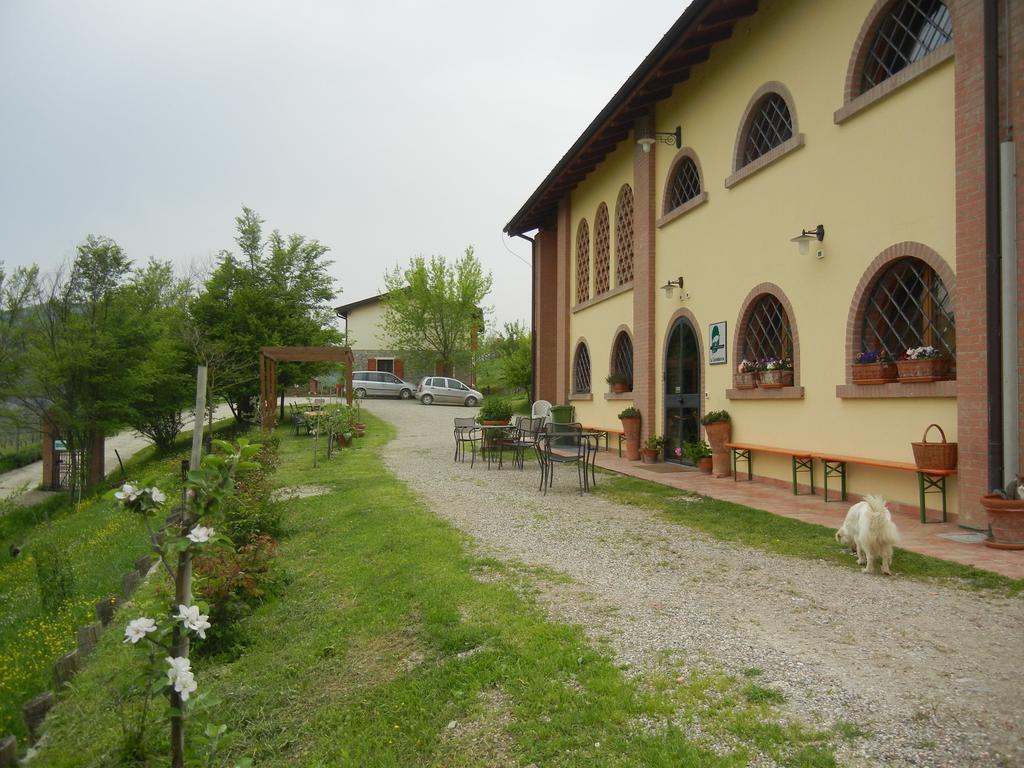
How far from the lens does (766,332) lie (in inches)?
353

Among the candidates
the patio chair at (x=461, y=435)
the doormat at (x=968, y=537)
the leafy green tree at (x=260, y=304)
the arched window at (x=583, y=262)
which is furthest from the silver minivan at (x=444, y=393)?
the doormat at (x=968, y=537)

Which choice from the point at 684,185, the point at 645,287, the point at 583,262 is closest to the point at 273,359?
the point at 583,262

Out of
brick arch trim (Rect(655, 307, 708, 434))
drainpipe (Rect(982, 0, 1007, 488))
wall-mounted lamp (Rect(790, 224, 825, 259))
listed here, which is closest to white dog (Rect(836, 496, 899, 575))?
drainpipe (Rect(982, 0, 1007, 488))

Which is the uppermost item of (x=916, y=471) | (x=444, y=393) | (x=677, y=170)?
(x=677, y=170)

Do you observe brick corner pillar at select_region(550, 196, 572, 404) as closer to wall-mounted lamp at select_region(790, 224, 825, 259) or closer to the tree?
wall-mounted lamp at select_region(790, 224, 825, 259)

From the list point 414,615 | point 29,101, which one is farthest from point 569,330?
point 414,615

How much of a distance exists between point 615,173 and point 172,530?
12.2 metres

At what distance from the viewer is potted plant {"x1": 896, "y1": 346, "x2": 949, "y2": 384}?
6.05 metres

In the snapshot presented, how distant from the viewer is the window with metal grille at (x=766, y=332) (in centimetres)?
856

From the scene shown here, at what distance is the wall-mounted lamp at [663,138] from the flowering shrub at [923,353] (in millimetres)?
5850

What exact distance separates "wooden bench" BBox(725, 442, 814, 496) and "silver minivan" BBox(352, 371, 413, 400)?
24.0 m

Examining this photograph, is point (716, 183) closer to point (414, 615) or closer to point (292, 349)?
point (414, 615)

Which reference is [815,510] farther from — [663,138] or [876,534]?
[663,138]

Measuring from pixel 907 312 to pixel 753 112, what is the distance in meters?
3.77
